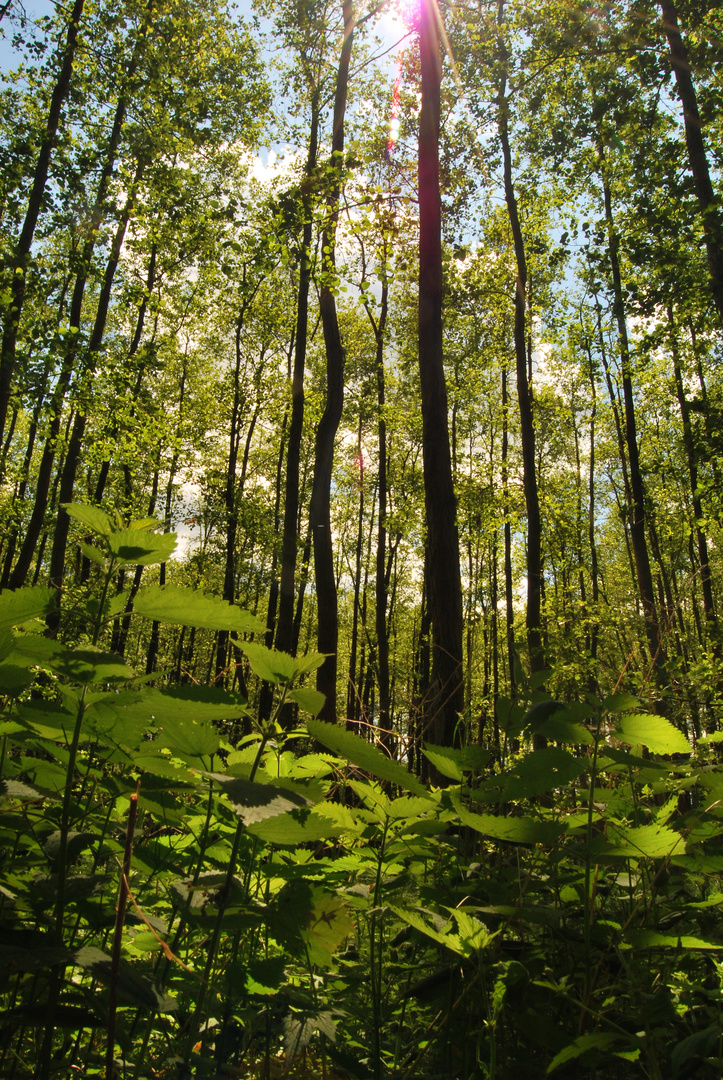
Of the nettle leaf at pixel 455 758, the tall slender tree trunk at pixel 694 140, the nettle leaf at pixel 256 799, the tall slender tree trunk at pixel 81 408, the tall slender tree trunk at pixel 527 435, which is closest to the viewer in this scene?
the nettle leaf at pixel 256 799

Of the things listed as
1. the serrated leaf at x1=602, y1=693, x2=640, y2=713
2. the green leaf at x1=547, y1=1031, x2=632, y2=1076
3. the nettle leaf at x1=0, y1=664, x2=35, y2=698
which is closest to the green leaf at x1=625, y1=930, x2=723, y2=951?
the green leaf at x1=547, y1=1031, x2=632, y2=1076

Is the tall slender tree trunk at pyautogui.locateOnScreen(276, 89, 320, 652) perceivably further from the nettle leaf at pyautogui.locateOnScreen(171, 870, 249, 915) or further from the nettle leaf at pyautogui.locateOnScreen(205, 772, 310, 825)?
the nettle leaf at pyautogui.locateOnScreen(205, 772, 310, 825)

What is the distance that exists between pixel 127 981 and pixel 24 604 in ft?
1.74

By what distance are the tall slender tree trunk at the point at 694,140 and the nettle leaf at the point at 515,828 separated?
911 cm

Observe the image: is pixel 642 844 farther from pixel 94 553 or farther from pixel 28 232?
pixel 28 232

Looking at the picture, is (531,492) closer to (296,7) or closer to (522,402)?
(522,402)

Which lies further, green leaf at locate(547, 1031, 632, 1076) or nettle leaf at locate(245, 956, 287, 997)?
nettle leaf at locate(245, 956, 287, 997)

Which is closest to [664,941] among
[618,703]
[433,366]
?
[618,703]

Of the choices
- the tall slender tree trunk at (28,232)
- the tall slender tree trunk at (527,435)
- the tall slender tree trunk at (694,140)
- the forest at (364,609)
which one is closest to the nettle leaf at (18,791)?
the forest at (364,609)

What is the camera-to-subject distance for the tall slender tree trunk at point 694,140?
8.27 m

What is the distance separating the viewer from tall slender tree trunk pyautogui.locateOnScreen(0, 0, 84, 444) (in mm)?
8281

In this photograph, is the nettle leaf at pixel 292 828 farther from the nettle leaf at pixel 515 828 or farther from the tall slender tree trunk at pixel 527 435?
the tall slender tree trunk at pixel 527 435

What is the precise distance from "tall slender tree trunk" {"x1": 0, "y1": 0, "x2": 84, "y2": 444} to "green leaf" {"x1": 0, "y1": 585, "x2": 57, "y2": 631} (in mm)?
8092

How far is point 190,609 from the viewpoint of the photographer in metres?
0.92
